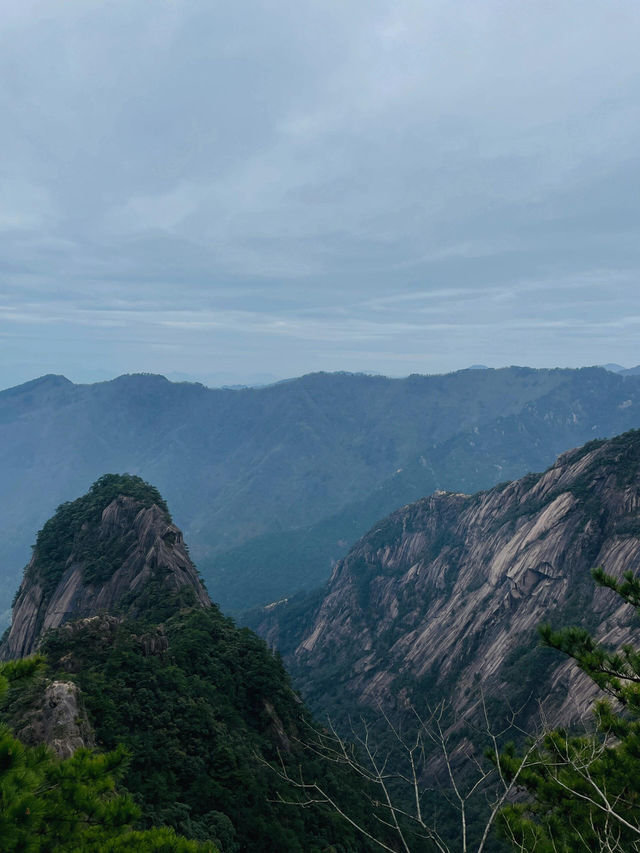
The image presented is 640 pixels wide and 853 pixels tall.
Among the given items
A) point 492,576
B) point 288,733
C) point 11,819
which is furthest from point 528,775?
point 492,576

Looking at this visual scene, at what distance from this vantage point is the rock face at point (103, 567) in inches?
2680

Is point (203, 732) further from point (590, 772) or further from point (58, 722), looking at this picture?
point (590, 772)

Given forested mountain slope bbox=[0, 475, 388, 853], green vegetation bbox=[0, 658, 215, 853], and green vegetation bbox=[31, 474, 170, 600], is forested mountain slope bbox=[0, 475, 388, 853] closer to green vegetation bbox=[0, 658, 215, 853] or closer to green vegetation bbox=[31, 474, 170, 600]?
green vegetation bbox=[31, 474, 170, 600]

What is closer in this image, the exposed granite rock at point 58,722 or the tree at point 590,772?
the tree at point 590,772

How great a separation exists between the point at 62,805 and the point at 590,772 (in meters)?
16.5

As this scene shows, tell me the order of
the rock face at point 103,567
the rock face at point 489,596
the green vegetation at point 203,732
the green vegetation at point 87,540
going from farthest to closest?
1. the rock face at point 489,596
2. the green vegetation at point 87,540
3. the rock face at point 103,567
4. the green vegetation at point 203,732

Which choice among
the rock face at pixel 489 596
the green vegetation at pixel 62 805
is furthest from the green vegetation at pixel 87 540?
the rock face at pixel 489 596

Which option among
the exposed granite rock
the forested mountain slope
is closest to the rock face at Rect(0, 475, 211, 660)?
the forested mountain slope

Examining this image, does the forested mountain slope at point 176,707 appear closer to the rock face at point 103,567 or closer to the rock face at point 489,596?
the rock face at point 103,567

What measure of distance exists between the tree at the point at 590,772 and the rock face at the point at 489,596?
200 feet

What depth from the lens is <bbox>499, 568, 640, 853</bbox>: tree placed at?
1559 cm

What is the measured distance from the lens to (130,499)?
265 feet

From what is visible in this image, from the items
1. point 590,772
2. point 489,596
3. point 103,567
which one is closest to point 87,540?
point 103,567

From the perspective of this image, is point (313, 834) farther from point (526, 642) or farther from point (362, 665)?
point (362, 665)
